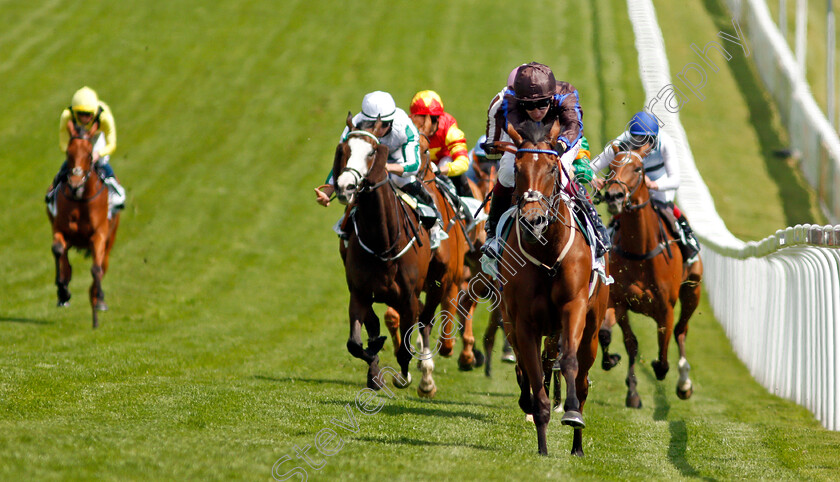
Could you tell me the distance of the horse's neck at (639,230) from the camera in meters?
10.3

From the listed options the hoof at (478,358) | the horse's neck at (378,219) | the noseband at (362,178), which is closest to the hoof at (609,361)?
the hoof at (478,358)

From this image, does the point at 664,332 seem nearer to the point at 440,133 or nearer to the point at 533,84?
the point at 440,133

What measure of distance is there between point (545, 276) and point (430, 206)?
2861 millimetres

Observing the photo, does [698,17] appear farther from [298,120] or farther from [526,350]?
[526,350]

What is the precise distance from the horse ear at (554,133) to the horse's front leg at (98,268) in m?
7.95

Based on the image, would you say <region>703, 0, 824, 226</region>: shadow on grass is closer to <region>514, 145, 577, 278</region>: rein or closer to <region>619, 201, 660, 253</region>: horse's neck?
<region>619, 201, 660, 253</region>: horse's neck

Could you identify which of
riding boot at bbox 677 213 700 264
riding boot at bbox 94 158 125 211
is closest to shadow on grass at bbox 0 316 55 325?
riding boot at bbox 94 158 125 211

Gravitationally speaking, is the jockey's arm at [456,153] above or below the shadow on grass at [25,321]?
above

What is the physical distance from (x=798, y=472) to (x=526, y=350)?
201 centimetres

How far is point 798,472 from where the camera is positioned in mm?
7090

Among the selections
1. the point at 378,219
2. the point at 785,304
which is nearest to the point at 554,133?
the point at 378,219

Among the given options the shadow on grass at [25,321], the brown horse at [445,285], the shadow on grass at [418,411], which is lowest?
the shadow on grass at [418,411]

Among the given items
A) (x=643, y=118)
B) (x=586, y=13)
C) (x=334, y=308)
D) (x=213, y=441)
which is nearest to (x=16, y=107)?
(x=334, y=308)

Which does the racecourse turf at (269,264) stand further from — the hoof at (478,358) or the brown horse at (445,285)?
the brown horse at (445,285)
